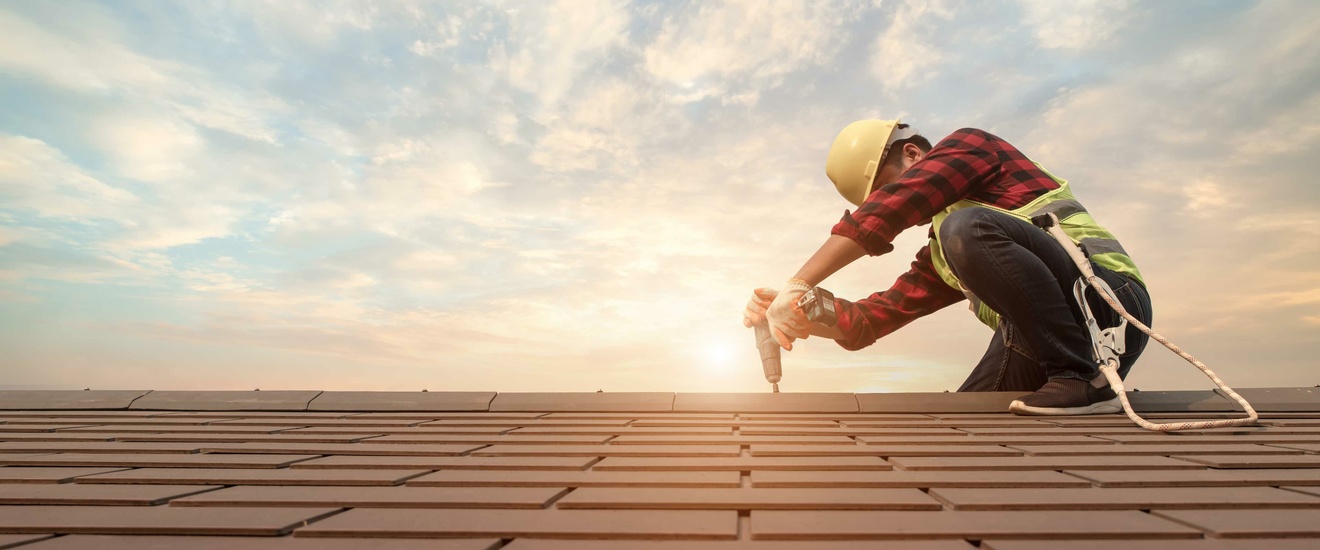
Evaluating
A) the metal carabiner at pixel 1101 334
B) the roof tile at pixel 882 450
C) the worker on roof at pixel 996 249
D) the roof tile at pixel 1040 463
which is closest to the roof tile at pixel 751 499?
the roof tile at pixel 1040 463

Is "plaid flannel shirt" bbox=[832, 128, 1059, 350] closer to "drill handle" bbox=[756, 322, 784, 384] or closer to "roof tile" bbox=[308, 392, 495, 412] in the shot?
"drill handle" bbox=[756, 322, 784, 384]

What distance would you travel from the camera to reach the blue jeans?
281cm

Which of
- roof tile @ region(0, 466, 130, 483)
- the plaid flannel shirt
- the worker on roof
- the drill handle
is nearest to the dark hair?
the worker on roof

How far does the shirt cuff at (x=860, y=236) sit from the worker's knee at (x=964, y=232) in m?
0.25

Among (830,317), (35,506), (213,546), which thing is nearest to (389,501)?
(213,546)

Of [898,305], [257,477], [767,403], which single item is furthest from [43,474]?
[898,305]

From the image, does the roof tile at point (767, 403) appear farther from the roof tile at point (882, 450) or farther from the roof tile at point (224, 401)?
the roof tile at point (224, 401)

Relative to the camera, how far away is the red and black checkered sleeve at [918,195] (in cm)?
304

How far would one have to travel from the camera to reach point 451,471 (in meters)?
1.54

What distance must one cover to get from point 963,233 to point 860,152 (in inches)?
41.9

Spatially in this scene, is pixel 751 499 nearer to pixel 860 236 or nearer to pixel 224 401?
pixel 860 236

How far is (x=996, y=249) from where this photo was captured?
2793 millimetres

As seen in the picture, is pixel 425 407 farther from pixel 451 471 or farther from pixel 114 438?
pixel 451 471

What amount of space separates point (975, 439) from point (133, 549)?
1877 mm
